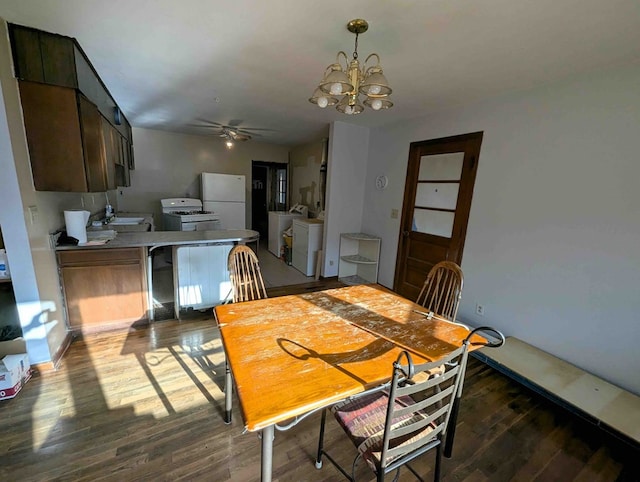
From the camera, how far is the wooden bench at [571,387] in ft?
5.28

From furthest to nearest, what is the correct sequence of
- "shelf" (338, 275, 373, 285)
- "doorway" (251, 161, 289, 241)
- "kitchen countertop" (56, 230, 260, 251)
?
"doorway" (251, 161, 289, 241) → "shelf" (338, 275, 373, 285) → "kitchen countertop" (56, 230, 260, 251)

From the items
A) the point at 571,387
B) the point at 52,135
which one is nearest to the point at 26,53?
the point at 52,135

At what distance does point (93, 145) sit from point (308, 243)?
110 inches

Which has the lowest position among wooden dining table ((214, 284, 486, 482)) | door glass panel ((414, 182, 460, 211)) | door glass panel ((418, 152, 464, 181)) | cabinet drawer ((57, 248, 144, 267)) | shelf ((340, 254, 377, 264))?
shelf ((340, 254, 377, 264))

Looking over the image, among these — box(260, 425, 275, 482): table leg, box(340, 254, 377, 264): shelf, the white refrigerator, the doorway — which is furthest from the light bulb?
the doorway

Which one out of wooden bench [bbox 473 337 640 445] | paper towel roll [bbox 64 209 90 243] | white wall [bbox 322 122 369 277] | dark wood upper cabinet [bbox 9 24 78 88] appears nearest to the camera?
wooden bench [bbox 473 337 640 445]

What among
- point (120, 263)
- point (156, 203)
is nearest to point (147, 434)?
point (120, 263)

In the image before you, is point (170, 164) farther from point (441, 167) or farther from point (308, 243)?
point (441, 167)

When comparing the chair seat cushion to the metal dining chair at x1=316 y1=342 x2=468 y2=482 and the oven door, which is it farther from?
the oven door

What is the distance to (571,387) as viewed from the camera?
1.85m

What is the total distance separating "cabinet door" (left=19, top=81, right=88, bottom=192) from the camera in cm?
182

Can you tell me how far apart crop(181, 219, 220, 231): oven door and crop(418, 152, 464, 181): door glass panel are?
3317mm

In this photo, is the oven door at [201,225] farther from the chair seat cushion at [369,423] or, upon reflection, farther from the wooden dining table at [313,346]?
the chair seat cushion at [369,423]

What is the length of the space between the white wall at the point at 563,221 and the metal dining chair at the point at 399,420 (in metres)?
1.65
